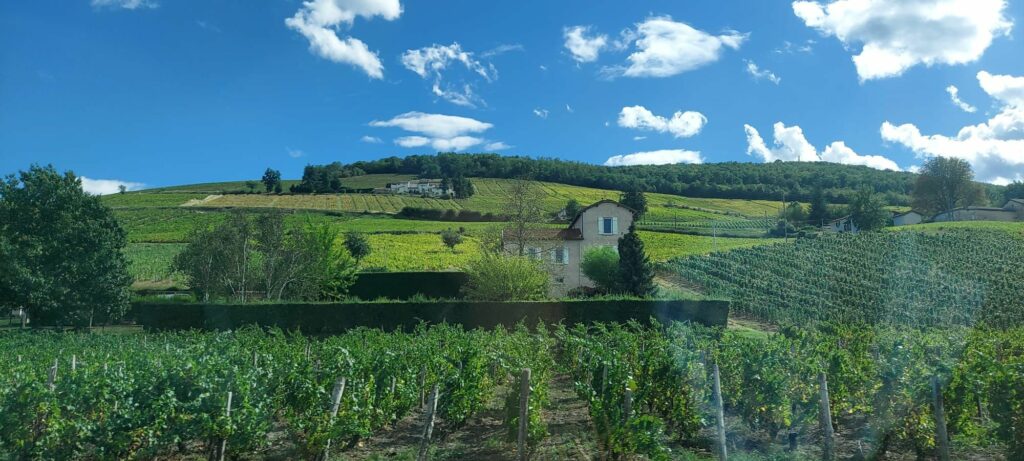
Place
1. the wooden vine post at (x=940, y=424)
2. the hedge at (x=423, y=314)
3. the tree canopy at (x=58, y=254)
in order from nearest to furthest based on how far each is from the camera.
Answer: the wooden vine post at (x=940, y=424)
the hedge at (x=423, y=314)
the tree canopy at (x=58, y=254)

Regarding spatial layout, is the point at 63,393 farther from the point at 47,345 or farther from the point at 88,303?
the point at 88,303

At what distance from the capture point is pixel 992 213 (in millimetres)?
66250

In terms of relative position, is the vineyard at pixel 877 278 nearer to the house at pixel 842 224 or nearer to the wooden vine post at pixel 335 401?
the house at pixel 842 224

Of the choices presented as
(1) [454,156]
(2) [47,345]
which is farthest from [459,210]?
(2) [47,345]

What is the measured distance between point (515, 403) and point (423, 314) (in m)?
18.1

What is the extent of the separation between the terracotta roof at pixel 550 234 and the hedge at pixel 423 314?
12210mm

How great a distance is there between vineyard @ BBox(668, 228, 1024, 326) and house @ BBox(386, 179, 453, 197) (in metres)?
41.1

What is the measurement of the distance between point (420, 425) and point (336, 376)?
8.71ft

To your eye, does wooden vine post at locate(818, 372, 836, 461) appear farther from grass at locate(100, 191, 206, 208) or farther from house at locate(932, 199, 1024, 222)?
grass at locate(100, 191, 206, 208)

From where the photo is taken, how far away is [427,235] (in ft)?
175

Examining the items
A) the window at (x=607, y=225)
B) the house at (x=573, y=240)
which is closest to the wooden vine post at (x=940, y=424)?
the house at (x=573, y=240)

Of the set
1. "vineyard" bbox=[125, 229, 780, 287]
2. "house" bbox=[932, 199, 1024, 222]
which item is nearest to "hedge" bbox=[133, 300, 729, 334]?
"vineyard" bbox=[125, 229, 780, 287]

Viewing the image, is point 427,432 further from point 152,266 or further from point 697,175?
point 697,175

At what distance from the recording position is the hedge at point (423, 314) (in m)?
25.5
